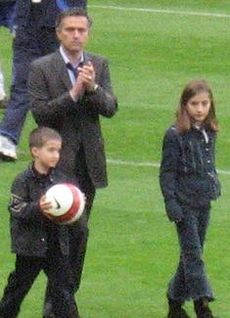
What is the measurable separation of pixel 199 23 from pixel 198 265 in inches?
445

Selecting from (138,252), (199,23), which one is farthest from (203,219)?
(199,23)

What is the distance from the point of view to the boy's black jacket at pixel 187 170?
1075 cm

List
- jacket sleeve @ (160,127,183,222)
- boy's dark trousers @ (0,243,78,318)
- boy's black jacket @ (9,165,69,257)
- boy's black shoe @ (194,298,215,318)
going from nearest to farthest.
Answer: boy's black jacket @ (9,165,69,257) → boy's dark trousers @ (0,243,78,318) → jacket sleeve @ (160,127,183,222) → boy's black shoe @ (194,298,215,318)

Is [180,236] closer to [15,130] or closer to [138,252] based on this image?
[138,252]

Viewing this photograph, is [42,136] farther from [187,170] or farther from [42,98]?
[187,170]

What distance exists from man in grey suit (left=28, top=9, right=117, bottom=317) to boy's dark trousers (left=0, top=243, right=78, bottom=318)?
28 cm

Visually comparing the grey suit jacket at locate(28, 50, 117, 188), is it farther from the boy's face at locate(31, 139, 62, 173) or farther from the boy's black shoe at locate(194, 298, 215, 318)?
the boy's black shoe at locate(194, 298, 215, 318)

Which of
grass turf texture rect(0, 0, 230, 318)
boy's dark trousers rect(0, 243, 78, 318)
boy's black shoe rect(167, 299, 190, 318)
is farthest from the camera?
grass turf texture rect(0, 0, 230, 318)

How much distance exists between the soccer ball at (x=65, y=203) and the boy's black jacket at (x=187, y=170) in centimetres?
75

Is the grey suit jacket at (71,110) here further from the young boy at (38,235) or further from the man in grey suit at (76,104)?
the young boy at (38,235)

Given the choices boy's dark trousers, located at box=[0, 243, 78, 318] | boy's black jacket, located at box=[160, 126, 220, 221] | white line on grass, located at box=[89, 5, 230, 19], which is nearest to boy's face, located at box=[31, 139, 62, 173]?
boy's dark trousers, located at box=[0, 243, 78, 318]

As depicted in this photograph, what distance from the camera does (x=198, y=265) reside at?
1084 cm

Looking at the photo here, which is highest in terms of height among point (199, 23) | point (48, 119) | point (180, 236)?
point (48, 119)

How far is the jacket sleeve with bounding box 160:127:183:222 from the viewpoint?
10.7 metres
